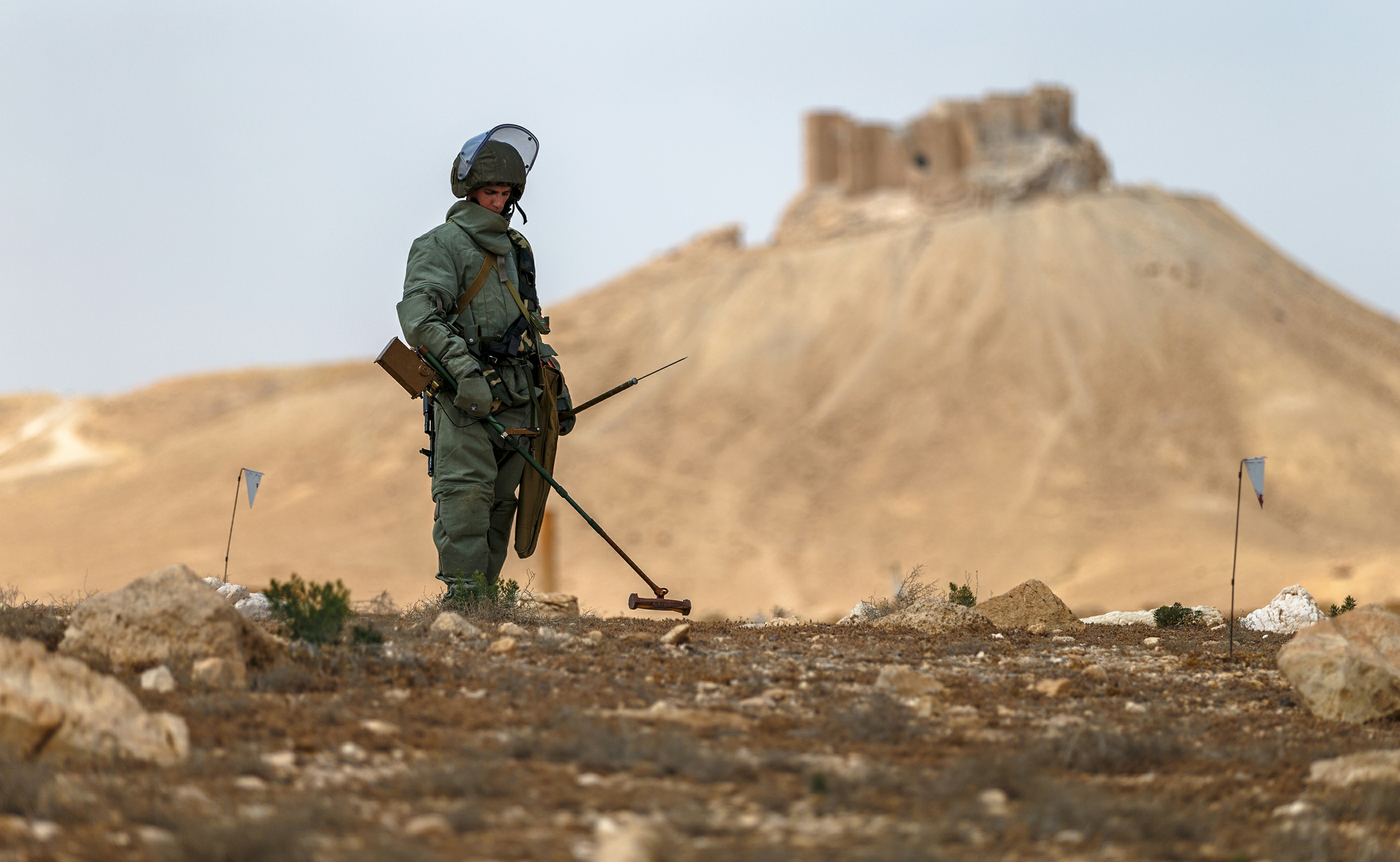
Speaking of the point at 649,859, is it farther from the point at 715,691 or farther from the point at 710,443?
the point at 710,443

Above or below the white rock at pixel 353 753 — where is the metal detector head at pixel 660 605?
above

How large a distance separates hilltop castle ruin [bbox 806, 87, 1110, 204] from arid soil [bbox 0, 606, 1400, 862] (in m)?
57.3

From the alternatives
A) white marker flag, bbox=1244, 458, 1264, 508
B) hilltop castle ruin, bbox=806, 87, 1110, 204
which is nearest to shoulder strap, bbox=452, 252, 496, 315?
white marker flag, bbox=1244, 458, 1264, 508

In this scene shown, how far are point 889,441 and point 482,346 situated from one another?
37446mm

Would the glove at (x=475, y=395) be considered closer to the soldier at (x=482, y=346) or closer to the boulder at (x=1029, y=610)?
the soldier at (x=482, y=346)

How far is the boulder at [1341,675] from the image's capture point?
4992 millimetres

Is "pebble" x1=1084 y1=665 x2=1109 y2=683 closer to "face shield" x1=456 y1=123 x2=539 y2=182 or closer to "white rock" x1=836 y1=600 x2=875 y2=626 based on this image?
"white rock" x1=836 y1=600 x2=875 y2=626

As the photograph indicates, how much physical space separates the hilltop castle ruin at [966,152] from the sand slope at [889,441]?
3608mm

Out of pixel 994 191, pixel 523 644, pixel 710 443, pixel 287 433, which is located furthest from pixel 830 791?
pixel 994 191

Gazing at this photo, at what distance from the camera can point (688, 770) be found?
3674 mm

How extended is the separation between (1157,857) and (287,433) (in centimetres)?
5145

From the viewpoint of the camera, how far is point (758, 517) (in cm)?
4112

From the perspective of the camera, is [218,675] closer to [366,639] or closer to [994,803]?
[366,639]

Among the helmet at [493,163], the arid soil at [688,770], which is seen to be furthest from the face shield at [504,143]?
the arid soil at [688,770]
